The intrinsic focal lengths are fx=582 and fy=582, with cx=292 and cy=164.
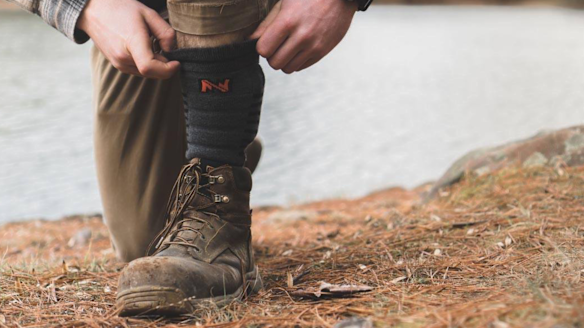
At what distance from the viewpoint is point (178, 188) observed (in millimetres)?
1489

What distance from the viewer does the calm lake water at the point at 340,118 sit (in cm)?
567

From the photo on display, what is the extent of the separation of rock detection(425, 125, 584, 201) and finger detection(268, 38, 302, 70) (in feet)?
5.77

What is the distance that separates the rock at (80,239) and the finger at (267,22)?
2.86 m

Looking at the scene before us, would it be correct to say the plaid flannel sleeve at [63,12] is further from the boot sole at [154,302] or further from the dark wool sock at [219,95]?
the boot sole at [154,302]

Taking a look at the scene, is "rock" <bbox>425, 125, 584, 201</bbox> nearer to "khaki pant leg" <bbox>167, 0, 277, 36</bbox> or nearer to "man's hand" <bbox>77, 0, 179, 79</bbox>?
"khaki pant leg" <bbox>167, 0, 277, 36</bbox>

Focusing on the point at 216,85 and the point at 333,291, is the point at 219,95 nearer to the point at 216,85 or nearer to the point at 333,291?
the point at 216,85

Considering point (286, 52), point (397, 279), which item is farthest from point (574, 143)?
point (286, 52)

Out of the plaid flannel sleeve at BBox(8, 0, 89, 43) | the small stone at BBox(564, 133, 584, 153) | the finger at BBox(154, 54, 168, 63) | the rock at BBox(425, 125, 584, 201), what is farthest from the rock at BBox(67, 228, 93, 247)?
the small stone at BBox(564, 133, 584, 153)

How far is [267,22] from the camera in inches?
59.6

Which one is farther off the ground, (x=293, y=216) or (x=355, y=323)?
(x=355, y=323)

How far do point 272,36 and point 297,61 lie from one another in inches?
4.6

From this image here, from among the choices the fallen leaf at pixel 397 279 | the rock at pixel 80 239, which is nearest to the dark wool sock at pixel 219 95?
the fallen leaf at pixel 397 279

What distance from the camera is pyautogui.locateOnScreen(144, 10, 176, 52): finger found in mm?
1480

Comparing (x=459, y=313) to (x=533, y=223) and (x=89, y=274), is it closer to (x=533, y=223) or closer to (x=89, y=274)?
(x=533, y=223)
